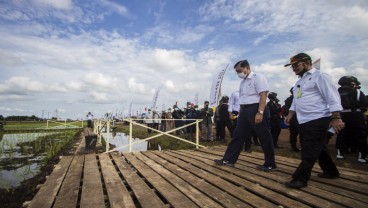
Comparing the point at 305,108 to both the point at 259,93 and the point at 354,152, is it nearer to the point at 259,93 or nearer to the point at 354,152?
the point at 259,93

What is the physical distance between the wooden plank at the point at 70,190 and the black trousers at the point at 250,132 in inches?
100

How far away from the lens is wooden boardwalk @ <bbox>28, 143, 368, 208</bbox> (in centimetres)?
271

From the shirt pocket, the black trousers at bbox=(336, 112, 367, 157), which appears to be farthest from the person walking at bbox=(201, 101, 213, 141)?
the shirt pocket

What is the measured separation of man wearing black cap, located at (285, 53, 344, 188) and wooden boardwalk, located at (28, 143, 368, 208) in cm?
22

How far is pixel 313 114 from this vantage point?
3316mm

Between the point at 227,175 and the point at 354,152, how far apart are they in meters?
4.92

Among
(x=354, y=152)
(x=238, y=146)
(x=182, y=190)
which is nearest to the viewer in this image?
(x=182, y=190)

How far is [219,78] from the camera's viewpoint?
1450 centimetres

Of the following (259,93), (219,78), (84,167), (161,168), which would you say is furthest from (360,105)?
(219,78)

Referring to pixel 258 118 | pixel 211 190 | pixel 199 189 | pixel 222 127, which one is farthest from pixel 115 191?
pixel 222 127

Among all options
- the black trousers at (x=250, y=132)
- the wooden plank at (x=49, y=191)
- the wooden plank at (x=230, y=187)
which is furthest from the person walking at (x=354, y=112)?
the wooden plank at (x=49, y=191)

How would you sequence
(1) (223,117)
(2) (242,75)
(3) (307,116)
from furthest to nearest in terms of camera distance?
(1) (223,117), (2) (242,75), (3) (307,116)

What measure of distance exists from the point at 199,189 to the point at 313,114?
5.53 ft

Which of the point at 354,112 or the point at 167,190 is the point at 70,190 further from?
the point at 354,112
